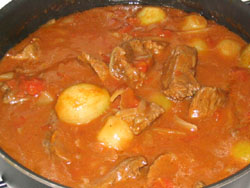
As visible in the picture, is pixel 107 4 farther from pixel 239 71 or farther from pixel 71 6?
pixel 239 71

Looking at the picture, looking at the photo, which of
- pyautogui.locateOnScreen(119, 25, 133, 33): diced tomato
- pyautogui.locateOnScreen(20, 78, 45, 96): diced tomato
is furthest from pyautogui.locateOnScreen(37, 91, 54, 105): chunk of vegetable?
pyautogui.locateOnScreen(119, 25, 133, 33): diced tomato

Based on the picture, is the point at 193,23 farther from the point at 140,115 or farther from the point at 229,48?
the point at 140,115

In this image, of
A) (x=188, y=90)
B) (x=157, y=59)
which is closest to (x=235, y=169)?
(x=188, y=90)

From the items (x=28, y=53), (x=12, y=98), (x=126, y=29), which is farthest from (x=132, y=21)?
(x=12, y=98)

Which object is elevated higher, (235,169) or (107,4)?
(107,4)

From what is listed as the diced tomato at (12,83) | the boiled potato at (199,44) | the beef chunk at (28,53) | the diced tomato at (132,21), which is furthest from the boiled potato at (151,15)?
the diced tomato at (12,83)
